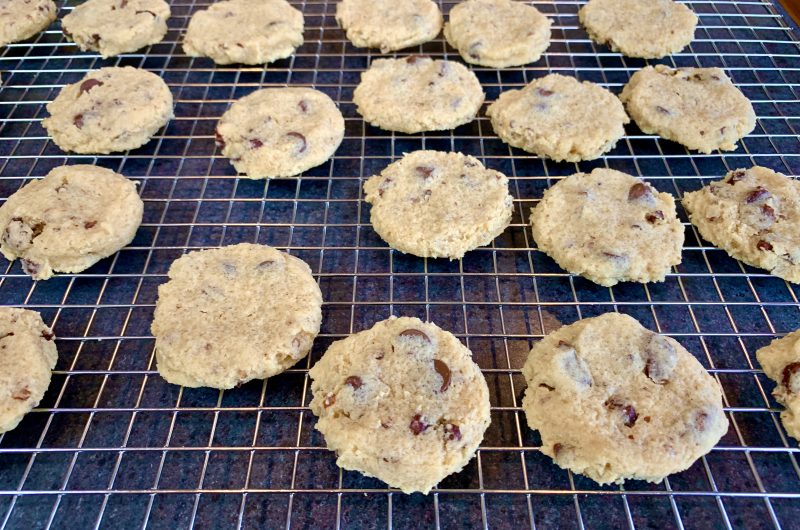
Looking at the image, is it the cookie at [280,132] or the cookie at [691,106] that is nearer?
the cookie at [280,132]

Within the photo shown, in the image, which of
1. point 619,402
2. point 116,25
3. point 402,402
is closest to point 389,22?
point 116,25

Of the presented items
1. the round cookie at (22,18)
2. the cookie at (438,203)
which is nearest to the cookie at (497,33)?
the cookie at (438,203)

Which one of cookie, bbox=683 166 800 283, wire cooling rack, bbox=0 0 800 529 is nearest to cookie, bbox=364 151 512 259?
wire cooling rack, bbox=0 0 800 529

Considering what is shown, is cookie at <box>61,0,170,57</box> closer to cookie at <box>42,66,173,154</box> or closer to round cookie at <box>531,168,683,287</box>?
cookie at <box>42,66,173,154</box>

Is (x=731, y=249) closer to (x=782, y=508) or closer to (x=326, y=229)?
(x=782, y=508)

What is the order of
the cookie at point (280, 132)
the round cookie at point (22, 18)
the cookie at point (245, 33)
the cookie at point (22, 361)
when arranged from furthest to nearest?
1. the round cookie at point (22, 18)
2. the cookie at point (245, 33)
3. the cookie at point (280, 132)
4. the cookie at point (22, 361)

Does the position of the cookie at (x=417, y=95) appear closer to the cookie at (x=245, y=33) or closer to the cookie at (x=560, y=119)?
the cookie at (x=560, y=119)

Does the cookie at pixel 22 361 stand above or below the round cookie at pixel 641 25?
below
